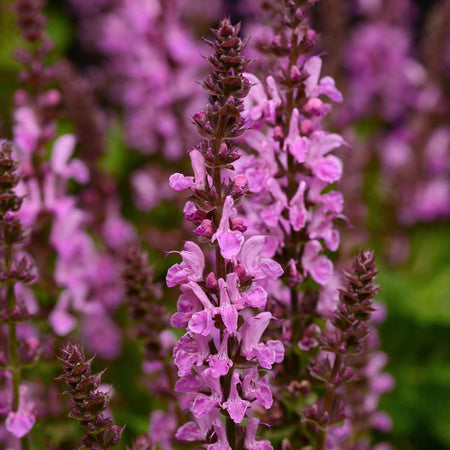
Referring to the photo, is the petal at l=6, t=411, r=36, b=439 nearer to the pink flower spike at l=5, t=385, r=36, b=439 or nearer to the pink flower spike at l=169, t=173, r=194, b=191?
the pink flower spike at l=5, t=385, r=36, b=439

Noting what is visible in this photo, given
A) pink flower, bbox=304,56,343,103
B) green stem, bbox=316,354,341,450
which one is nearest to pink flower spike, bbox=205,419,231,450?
green stem, bbox=316,354,341,450

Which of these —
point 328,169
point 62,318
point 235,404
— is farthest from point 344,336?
point 62,318

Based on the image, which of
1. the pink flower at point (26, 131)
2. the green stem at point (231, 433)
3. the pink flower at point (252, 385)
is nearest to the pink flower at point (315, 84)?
the pink flower at point (252, 385)

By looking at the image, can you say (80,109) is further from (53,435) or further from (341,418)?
(341,418)

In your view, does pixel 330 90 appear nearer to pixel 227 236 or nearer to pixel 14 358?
pixel 227 236

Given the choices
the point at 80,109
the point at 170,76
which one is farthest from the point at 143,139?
the point at 80,109

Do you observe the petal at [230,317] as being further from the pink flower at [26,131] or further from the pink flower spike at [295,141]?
the pink flower at [26,131]
